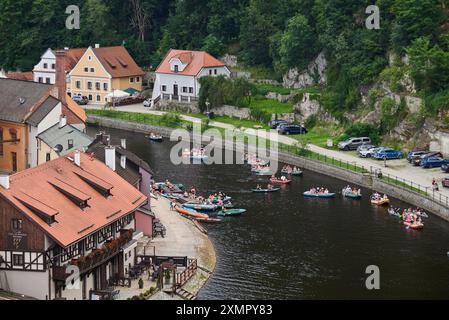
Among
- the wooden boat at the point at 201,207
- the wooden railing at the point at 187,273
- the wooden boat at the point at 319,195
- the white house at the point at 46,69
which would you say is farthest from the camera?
the white house at the point at 46,69

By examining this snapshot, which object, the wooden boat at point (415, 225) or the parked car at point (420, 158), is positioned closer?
the wooden boat at point (415, 225)

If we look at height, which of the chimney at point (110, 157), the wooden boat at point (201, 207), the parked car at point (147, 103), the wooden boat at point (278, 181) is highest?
the chimney at point (110, 157)

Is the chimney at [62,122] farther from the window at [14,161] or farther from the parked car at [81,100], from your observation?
the parked car at [81,100]

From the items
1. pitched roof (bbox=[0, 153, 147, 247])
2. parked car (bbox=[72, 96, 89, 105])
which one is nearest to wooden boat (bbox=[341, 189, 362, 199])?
pitched roof (bbox=[0, 153, 147, 247])

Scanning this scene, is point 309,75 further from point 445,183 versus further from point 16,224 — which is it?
point 16,224

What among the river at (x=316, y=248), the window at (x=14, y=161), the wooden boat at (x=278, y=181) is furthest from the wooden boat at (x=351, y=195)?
the window at (x=14, y=161)

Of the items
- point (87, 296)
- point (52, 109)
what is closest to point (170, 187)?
point (52, 109)

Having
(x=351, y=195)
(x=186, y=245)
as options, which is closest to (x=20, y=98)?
(x=186, y=245)
